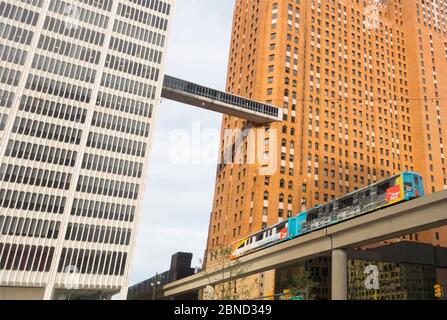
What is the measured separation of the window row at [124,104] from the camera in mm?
71125

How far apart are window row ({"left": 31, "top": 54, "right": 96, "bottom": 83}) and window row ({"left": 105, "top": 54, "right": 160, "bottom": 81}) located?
12.6 feet

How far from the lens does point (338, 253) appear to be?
149ft

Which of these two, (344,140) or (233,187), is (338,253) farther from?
(344,140)

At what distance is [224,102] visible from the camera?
8956cm

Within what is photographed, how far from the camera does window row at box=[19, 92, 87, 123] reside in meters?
65.7

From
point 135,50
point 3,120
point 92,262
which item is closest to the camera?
point 92,262

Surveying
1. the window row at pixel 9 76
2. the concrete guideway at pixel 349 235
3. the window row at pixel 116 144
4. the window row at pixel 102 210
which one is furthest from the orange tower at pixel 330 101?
the window row at pixel 9 76

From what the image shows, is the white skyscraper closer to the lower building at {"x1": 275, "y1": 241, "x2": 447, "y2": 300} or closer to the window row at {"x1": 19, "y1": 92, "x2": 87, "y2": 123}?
the window row at {"x1": 19, "y1": 92, "x2": 87, "y2": 123}

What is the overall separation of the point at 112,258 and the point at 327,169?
162 ft

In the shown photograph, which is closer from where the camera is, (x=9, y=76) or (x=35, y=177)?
(x=35, y=177)

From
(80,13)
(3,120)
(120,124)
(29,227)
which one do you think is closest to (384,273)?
(120,124)

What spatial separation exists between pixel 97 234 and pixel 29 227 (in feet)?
31.8

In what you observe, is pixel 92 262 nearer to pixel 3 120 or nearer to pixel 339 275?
pixel 3 120

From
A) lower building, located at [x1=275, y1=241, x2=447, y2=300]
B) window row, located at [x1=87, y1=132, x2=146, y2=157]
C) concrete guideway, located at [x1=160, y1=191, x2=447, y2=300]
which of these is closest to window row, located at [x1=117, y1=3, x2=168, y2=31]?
window row, located at [x1=87, y1=132, x2=146, y2=157]
